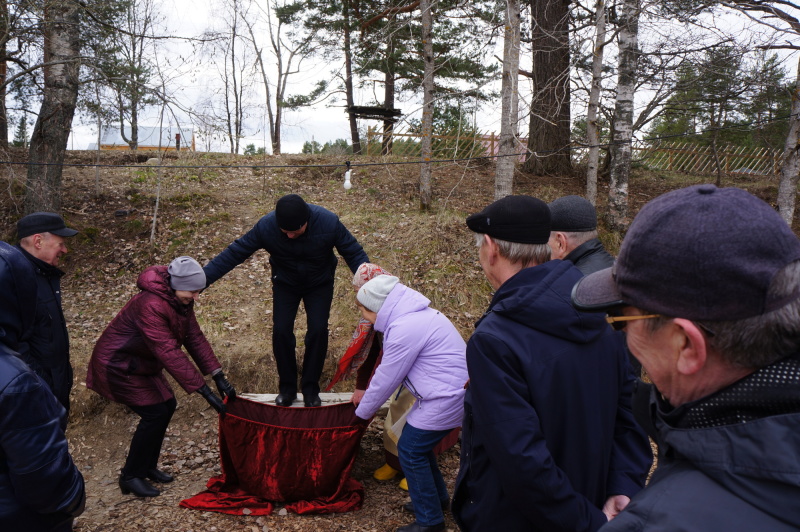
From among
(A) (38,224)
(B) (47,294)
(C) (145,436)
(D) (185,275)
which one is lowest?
(C) (145,436)

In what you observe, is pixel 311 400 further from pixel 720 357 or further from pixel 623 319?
pixel 720 357

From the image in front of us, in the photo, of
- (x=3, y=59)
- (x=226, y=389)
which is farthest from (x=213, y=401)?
(x=3, y=59)

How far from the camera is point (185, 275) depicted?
12.7 ft

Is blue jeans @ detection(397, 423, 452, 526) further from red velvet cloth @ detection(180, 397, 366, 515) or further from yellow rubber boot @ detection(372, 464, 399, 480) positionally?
yellow rubber boot @ detection(372, 464, 399, 480)

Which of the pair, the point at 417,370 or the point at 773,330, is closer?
the point at 773,330

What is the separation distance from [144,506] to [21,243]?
2062 millimetres

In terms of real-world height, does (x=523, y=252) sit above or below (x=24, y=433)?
above

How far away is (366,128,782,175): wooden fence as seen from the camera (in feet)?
47.0

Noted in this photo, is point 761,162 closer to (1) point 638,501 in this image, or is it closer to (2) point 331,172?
(2) point 331,172

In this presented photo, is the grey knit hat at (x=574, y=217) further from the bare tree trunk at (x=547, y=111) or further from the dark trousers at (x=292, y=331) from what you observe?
the bare tree trunk at (x=547, y=111)

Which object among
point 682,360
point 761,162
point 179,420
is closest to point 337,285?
point 179,420

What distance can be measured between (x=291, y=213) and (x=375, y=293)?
1219 mm

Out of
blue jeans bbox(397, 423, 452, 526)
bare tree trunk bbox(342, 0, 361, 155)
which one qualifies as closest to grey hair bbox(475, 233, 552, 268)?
blue jeans bbox(397, 423, 452, 526)

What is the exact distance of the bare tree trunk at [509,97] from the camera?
21.9 ft
